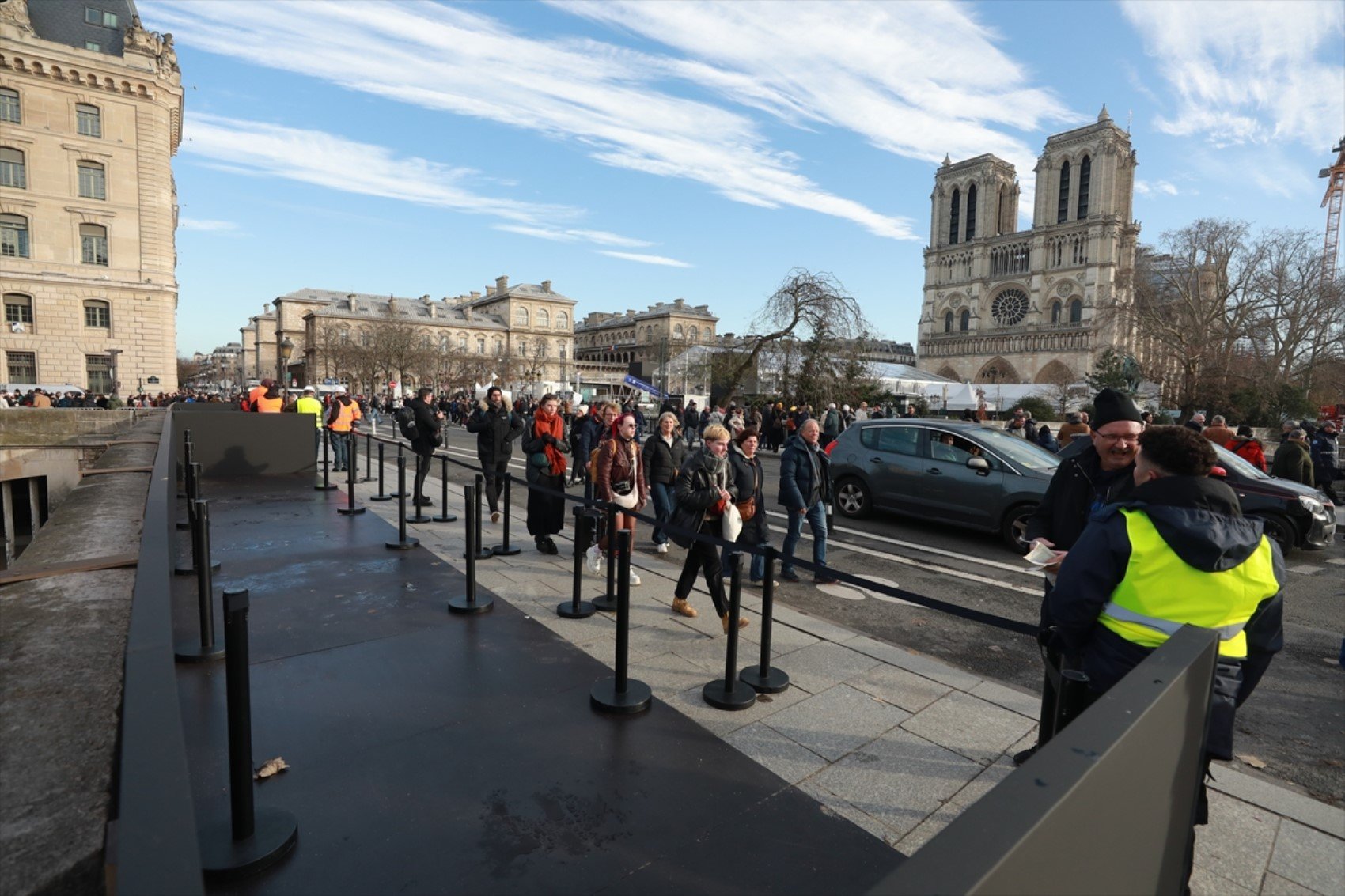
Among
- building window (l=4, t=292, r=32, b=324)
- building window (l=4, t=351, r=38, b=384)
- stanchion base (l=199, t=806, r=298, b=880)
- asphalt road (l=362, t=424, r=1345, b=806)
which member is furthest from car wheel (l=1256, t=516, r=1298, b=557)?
building window (l=4, t=292, r=32, b=324)

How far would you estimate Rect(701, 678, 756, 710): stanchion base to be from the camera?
425cm

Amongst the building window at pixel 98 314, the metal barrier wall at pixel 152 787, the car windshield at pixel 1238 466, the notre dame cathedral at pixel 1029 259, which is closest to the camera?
the metal barrier wall at pixel 152 787

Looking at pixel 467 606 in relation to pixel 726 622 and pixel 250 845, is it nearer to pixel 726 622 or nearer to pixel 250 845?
pixel 726 622

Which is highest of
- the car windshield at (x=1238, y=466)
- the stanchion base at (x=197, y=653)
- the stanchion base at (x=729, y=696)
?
the car windshield at (x=1238, y=466)

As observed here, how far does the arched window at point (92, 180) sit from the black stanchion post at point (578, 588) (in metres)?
48.1

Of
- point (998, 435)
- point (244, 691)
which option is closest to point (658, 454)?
point (998, 435)

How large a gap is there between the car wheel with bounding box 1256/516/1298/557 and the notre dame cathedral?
6871 centimetres

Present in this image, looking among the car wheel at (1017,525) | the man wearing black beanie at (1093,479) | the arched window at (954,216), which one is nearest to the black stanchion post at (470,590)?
the man wearing black beanie at (1093,479)

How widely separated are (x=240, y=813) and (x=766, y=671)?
9.38 feet

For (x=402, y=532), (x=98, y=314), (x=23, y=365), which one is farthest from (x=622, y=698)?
(x=23, y=365)

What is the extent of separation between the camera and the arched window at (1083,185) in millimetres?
83875

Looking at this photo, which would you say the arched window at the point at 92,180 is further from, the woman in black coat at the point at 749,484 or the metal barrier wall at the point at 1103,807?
the metal barrier wall at the point at 1103,807

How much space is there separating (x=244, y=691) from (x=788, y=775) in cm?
245

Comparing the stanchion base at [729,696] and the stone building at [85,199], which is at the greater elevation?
the stone building at [85,199]
